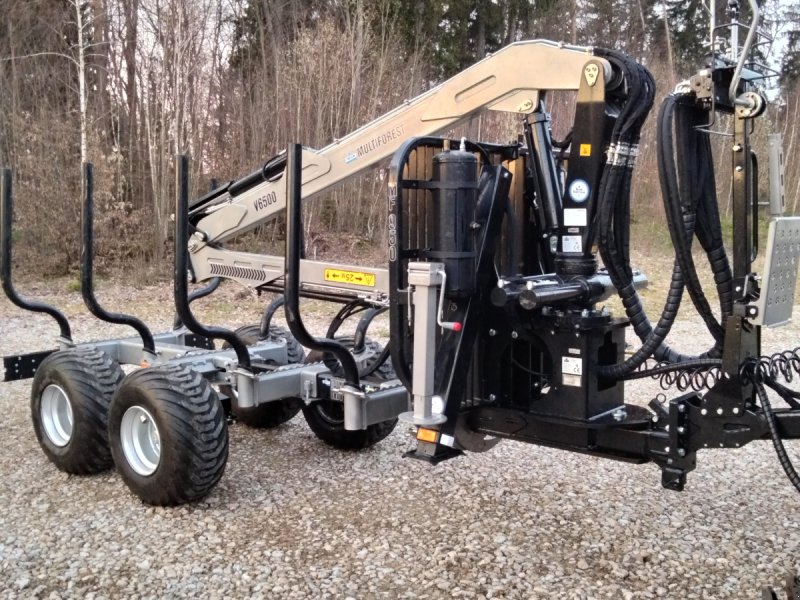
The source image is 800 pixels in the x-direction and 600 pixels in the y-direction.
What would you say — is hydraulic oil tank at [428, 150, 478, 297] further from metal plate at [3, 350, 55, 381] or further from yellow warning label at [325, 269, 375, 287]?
metal plate at [3, 350, 55, 381]

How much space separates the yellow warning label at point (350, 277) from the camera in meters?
4.98

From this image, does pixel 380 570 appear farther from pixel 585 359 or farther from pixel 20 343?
pixel 20 343

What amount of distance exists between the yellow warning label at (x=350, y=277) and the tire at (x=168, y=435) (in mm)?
1041

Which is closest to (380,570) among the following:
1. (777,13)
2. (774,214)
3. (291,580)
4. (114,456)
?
(291,580)

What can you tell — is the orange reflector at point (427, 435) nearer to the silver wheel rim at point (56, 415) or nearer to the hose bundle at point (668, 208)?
Result: the hose bundle at point (668, 208)

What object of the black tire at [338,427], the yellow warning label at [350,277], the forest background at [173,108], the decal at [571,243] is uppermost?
the forest background at [173,108]

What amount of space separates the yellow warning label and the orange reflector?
Answer: 115cm

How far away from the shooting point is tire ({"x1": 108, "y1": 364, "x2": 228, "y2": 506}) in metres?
4.66

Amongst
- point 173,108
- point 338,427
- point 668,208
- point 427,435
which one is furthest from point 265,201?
point 173,108

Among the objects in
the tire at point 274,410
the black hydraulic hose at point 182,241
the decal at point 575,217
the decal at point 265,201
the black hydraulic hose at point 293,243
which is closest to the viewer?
the decal at point 575,217

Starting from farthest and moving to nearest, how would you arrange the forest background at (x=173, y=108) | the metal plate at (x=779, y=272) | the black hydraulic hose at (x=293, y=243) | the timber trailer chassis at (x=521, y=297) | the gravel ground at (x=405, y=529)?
the forest background at (x=173, y=108) → the black hydraulic hose at (x=293, y=243) → the gravel ground at (x=405, y=529) → the timber trailer chassis at (x=521, y=297) → the metal plate at (x=779, y=272)

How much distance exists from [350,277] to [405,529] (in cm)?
158

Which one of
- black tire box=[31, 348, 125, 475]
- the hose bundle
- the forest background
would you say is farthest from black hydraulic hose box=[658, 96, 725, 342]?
the forest background

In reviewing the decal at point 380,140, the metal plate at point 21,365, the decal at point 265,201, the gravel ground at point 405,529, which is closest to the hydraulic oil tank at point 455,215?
the decal at point 380,140
